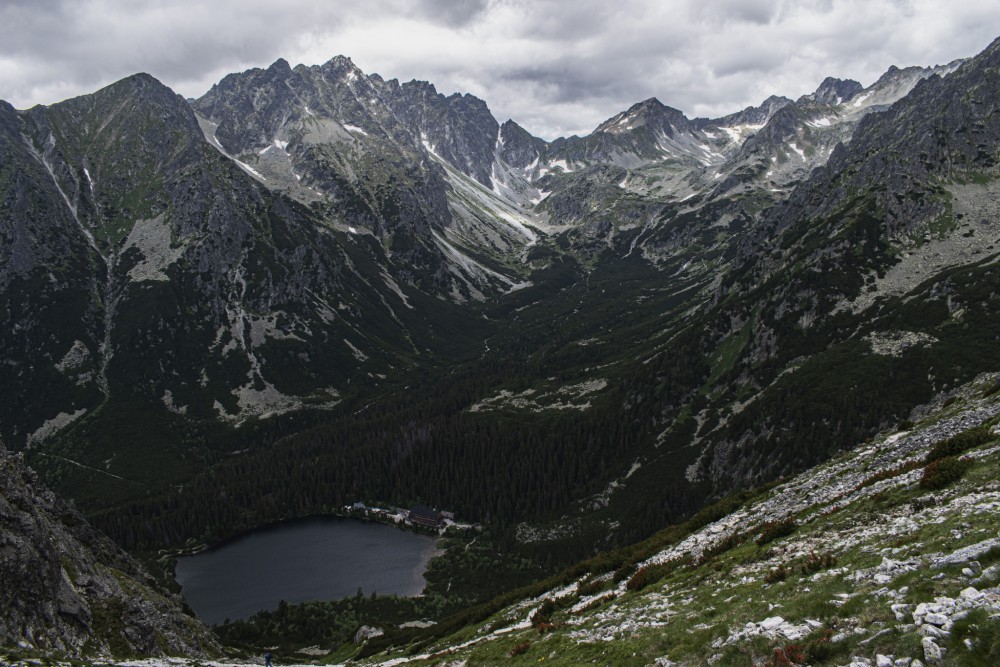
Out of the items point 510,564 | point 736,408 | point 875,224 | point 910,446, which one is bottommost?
point 510,564

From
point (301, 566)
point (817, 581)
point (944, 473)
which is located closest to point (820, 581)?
point (817, 581)

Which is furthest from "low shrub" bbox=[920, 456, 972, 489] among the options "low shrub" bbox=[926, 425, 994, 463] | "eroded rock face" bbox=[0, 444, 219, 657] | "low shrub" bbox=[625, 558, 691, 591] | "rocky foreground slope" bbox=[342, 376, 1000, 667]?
"eroded rock face" bbox=[0, 444, 219, 657]

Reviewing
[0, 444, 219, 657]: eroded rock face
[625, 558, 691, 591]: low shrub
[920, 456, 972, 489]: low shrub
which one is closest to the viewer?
[920, 456, 972, 489]: low shrub

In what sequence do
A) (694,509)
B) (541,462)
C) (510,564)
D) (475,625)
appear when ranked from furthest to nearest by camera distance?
1. (541,462)
2. (510,564)
3. (694,509)
4. (475,625)

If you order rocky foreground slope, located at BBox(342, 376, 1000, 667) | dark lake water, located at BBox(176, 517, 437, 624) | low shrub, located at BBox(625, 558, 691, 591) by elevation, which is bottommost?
dark lake water, located at BBox(176, 517, 437, 624)

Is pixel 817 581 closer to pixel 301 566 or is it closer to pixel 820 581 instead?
pixel 820 581

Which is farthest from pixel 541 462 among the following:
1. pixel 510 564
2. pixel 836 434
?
pixel 836 434

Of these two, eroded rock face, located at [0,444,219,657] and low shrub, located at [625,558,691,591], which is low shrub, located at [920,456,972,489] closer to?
low shrub, located at [625,558,691,591]

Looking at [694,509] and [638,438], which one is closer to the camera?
[694,509]

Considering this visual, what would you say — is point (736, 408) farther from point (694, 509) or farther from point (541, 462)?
point (541, 462)
